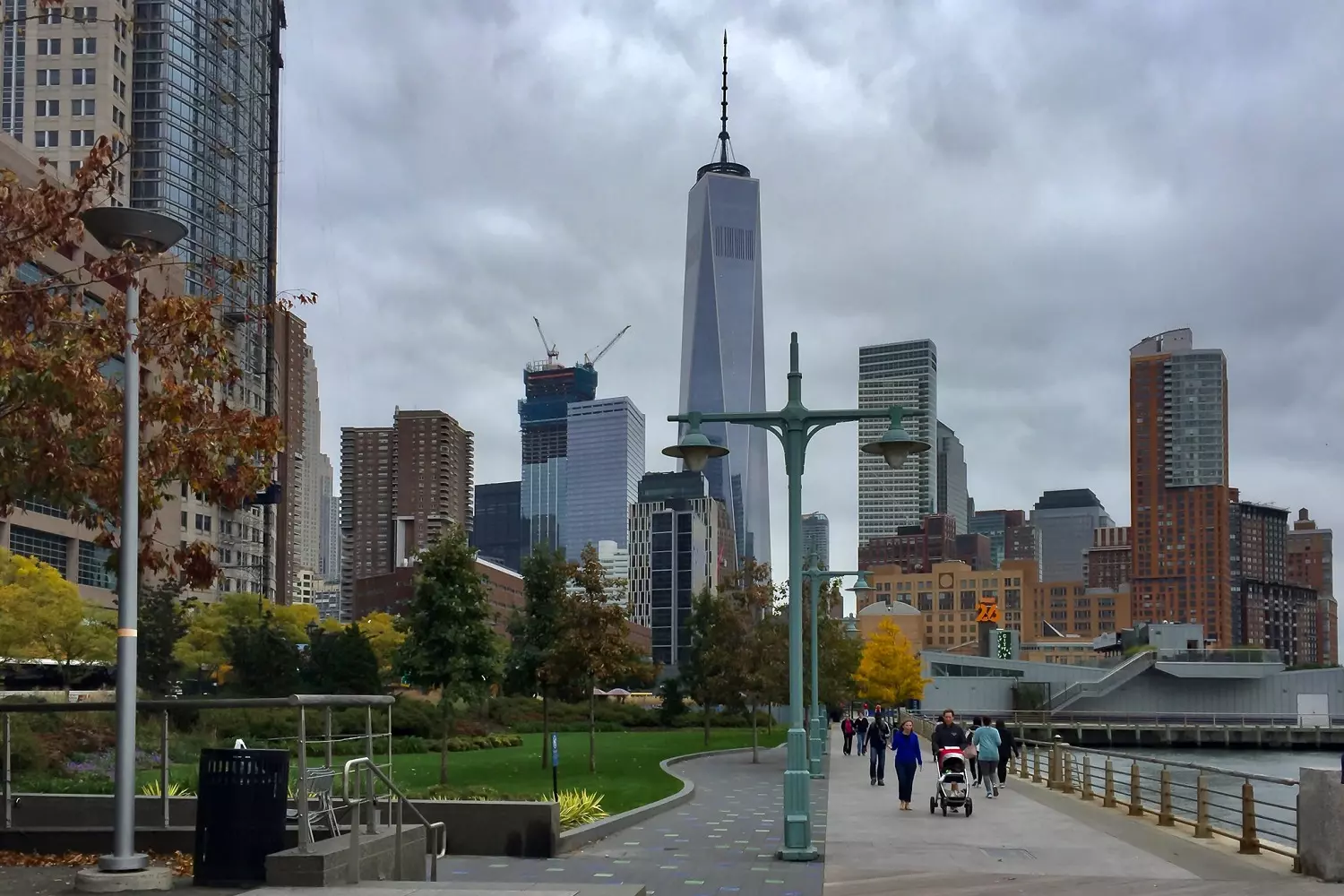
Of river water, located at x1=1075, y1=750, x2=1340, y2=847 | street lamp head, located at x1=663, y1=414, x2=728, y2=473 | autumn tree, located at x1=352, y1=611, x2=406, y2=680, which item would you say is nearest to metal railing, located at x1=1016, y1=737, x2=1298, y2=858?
river water, located at x1=1075, y1=750, x2=1340, y2=847

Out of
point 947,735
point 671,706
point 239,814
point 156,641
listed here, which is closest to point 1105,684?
point 671,706

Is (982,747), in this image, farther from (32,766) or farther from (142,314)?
(142,314)

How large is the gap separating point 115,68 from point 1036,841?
12148 cm

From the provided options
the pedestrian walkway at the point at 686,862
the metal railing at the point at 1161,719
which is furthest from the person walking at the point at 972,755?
the metal railing at the point at 1161,719

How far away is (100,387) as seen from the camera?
13.9 meters

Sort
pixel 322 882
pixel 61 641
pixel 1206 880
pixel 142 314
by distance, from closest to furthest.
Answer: pixel 322 882 < pixel 142 314 < pixel 1206 880 < pixel 61 641

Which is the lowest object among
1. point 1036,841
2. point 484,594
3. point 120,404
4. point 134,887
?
point 1036,841

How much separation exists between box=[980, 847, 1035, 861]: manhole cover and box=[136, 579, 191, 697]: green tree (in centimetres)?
4458

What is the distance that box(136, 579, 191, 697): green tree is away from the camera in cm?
5925

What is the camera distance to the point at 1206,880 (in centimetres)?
1639

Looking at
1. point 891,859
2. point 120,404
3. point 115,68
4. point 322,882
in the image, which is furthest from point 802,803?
point 115,68

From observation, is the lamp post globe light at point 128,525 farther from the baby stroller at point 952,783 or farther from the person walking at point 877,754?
the person walking at point 877,754

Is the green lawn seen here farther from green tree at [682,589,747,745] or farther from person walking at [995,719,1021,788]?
person walking at [995,719,1021,788]

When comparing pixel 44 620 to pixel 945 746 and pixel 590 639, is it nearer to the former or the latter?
pixel 590 639
